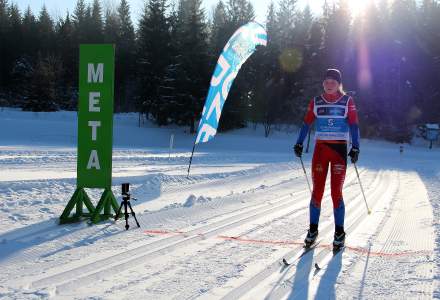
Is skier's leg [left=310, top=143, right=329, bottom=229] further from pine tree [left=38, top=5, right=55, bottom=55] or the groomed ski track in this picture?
pine tree [left=38, top=5, right=55, bottom=55]

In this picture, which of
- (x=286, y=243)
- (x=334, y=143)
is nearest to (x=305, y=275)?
(x=286, y=243)

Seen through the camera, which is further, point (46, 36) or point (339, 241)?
point (46, 36)

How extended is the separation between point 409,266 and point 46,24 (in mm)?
57235

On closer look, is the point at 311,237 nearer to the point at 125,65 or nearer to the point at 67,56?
the point at 125,65

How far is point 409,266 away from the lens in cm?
470

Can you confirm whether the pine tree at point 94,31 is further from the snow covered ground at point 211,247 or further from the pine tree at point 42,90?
the snow covered ground at point 211,247

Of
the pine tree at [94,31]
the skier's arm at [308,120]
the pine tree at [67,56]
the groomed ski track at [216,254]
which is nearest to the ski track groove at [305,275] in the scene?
the groomed ski track at [216,254]

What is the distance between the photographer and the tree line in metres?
38.1

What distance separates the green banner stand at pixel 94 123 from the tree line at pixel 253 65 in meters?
30.3

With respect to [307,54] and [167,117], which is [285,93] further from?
[167,117]

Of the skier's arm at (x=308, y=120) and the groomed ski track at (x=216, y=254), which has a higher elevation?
the skier's arm at (x=308, y=120)

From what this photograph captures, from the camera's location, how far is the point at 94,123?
251 inches

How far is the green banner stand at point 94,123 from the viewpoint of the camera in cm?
632

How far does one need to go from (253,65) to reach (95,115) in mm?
40721
